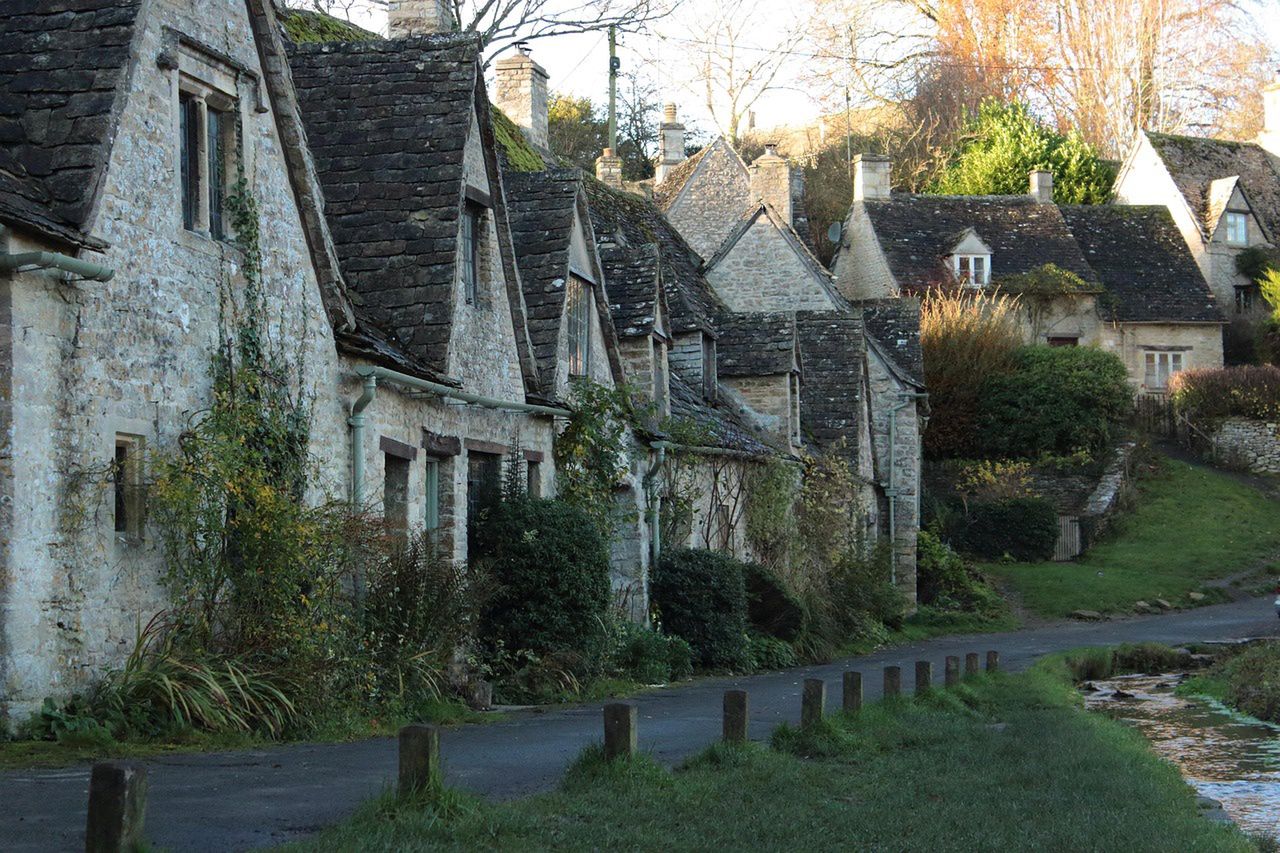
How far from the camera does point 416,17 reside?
22688 millimetres

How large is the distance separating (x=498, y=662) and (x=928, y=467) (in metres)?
Answer: 30.9

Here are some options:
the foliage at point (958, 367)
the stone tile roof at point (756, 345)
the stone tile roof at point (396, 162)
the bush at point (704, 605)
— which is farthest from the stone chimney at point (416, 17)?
the foliage at point (958, 367)

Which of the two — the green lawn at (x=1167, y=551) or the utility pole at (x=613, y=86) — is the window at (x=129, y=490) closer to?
the green lawn at (x=1167, y=551)

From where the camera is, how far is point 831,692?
59.1ft

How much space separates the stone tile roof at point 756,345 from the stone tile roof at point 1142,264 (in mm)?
26093

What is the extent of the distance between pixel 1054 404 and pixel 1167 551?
719 cm

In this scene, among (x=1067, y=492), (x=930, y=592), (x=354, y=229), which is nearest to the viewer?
(x=354, y=229)

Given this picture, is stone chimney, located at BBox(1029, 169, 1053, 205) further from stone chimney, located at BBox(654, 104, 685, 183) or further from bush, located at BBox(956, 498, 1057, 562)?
bush, located at BBox(956, 498, 1057, 562)

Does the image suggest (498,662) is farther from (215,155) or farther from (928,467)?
(928,467)

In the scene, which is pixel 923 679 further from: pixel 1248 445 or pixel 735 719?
pixel 1248 445

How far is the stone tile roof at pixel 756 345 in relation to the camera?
28.9m

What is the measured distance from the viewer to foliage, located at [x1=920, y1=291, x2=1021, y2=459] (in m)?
46.6

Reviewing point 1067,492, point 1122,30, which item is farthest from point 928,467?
point 1122,30

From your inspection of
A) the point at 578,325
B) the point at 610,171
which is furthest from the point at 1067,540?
the point at 578,325
